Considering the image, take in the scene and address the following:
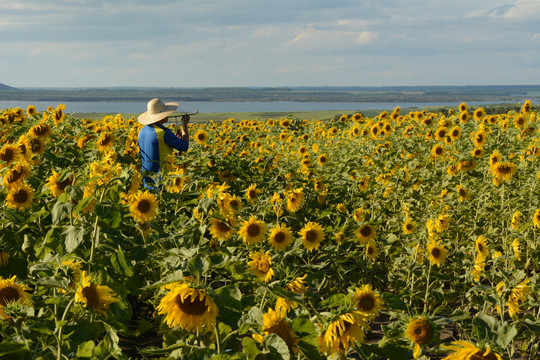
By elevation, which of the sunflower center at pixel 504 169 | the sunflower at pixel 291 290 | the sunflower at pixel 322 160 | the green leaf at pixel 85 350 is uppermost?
the sunflower center at pixel 504 169

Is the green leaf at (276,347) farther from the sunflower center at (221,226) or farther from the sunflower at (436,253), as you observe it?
the sunflower at (436,253)

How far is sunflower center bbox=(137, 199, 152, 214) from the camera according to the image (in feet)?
10.4

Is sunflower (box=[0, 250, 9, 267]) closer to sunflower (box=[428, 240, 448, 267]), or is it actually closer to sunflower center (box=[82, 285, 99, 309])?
sunflower center (box=[82, 285, 99, 309])

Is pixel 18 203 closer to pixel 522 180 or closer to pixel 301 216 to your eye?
pixel 301 216

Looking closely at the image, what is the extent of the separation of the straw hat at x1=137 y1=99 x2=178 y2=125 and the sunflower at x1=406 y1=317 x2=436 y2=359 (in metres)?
4.65

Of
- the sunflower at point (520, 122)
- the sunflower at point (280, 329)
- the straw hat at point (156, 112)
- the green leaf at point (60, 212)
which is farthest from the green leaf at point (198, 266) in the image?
Result: the sunflower at point (520, 122)

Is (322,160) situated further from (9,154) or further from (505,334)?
(505,334)

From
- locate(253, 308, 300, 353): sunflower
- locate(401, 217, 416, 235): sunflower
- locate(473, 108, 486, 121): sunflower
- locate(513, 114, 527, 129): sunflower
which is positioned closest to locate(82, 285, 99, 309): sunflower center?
locate(253, 308, 300, 353): sunflower

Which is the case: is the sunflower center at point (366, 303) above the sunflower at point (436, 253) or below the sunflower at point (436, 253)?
above

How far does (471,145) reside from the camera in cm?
770

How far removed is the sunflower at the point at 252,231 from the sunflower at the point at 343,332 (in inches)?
76.1

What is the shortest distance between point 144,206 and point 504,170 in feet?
13.8

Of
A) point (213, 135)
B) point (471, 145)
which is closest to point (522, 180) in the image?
point (471, 145)

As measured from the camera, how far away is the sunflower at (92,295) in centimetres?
199
